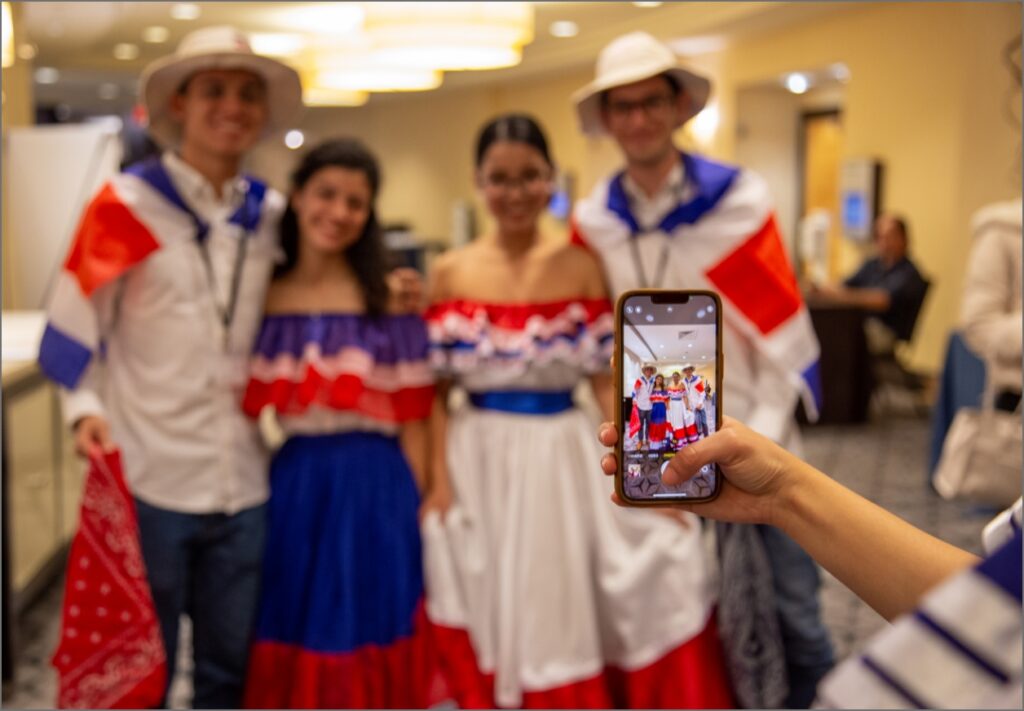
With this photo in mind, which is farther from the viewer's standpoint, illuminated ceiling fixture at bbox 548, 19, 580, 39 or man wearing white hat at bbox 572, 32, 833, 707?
illuminated ceiling fixture at bbox 548, 19, 580, 39

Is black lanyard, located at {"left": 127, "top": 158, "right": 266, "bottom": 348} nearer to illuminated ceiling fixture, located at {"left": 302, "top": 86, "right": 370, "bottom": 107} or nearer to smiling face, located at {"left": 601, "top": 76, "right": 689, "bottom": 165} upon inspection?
illuminated ceiling fixture, located at {"left": 302, "top": 86, "right": 370, "bottom": 107}

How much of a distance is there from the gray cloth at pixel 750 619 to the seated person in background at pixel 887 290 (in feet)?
9.43

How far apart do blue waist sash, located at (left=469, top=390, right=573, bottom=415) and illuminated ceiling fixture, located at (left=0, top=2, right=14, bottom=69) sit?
3.66 ft

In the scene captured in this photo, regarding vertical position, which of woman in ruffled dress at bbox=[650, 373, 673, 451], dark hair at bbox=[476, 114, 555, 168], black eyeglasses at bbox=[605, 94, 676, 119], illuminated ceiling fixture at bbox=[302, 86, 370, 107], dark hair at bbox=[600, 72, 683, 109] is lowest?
woman in ruffled dress at bbox=[650, 373, 673, 451]

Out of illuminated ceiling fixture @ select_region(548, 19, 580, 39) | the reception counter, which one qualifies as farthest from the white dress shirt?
illuminated ceiling fixture @ select_region(548, 19, 580, 39)

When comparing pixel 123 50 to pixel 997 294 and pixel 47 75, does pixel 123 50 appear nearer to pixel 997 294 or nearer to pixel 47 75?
pixel 47 75

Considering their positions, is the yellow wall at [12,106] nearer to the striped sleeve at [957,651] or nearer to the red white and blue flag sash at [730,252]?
the red white and blue flag sash at [730,252]

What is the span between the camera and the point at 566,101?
6.55ft

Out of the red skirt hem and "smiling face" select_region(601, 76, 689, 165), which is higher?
"smiling face" select_region(601, 76, 689, 165)

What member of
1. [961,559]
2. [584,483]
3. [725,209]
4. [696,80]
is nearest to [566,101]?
[696,80]

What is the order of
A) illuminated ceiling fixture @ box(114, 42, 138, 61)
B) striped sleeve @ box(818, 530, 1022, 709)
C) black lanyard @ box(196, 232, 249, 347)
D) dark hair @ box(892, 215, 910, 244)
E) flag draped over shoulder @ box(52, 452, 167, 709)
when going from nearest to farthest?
1. striped sleeve @ box(818, 530, 1022, 709)
2. flag draped over shoulder @ box(52, 452, 167, 709)
3. black lanyard @ box(196, 232, 249, 347)
4. illuminated ceiling fixture @ box(114, 42, 138, 61)
5. dark hair @ box(892, 215, 910, 244)

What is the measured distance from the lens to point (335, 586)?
198 centimetres

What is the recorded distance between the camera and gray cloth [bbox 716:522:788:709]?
6.44 feet

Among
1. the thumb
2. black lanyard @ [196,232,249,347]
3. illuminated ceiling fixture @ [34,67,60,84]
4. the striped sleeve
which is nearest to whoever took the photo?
the striped sleeve
